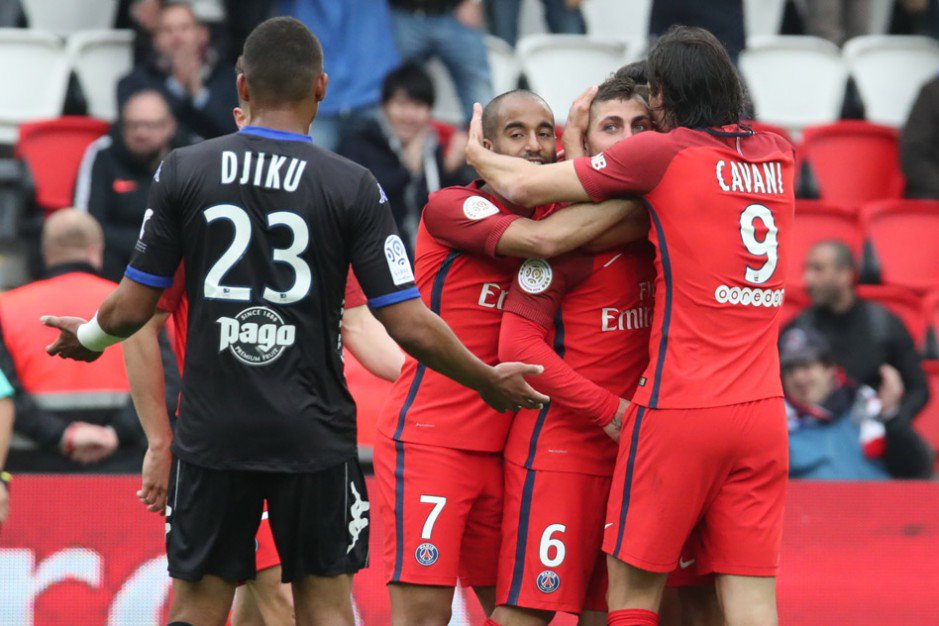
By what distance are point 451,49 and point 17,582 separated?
474 centimetres

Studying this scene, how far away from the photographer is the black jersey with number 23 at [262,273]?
4.12m

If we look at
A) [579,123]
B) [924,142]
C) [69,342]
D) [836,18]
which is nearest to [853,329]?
→ [924,142]

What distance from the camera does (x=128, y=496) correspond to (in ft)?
20.2

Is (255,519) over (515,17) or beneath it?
beneath

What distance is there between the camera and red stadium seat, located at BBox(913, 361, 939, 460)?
333 inches

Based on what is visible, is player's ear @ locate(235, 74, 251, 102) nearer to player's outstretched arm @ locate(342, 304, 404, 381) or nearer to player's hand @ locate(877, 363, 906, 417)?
player's outstretched arm @ locate(342, 304, 404, 381)

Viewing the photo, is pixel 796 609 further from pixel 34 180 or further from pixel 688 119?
pixel 34 180

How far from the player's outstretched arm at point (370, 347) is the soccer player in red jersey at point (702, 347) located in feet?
3.57

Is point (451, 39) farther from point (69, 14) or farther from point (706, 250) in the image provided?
point (706, 250)

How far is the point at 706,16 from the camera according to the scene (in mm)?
9664

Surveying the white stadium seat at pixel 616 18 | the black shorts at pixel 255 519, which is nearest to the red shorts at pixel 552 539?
the black shorts at pixel 255 519

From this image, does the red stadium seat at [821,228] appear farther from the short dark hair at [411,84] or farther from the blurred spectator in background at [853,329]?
the short dark hair at [411,84]

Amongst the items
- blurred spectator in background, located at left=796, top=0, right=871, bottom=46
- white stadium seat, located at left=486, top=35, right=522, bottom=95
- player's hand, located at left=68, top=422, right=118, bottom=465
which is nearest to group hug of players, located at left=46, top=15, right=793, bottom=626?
player's hand, located at left=68, top=422, right=118, bottom=465

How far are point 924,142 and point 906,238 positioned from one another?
0.68 metres
